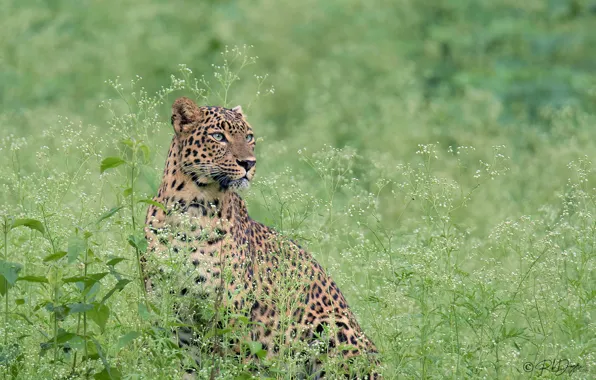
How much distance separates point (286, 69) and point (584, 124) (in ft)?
16.3

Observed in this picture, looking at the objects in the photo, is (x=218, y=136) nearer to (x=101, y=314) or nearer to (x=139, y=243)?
(x=139, y=243)

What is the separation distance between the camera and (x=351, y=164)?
7.00 m

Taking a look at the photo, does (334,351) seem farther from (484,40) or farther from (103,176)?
(484,40)

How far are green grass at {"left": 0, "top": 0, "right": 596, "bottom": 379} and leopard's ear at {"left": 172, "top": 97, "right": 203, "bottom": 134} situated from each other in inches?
4.5

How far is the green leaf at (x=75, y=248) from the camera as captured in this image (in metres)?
5.23

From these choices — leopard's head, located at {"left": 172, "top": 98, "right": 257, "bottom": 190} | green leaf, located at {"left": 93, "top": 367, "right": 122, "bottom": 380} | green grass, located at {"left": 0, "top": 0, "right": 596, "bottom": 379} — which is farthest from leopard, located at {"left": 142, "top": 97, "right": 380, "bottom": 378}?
green leaf, located at {"left": 93, "top": 367, "right": 122, "bottom": 380}

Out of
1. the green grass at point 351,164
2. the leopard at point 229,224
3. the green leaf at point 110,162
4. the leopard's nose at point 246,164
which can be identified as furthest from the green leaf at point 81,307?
the leopard's nose at point 246,164

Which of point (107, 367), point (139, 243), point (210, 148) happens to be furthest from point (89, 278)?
point (210, 148)

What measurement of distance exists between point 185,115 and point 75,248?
6.10 feet

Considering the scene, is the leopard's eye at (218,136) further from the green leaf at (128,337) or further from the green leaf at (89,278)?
the green leaf at (128,337)

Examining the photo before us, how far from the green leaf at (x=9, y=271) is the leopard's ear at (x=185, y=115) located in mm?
1764

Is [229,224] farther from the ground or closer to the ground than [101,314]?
farther from the ground

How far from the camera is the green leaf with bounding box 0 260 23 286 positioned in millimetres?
5395

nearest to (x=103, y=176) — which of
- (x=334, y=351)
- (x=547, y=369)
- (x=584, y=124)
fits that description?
(x=334, y=351)
